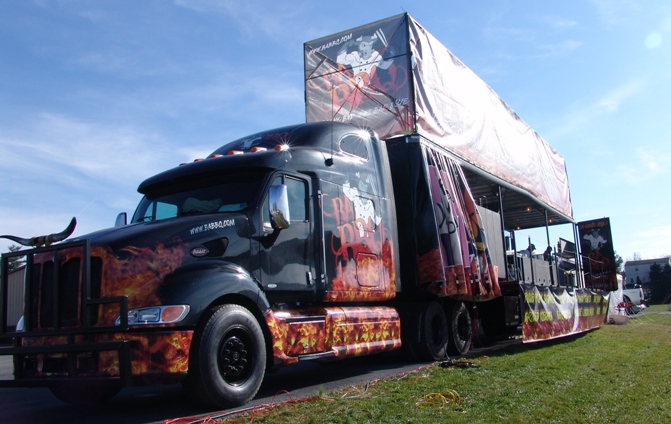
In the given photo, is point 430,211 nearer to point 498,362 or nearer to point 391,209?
point 391,209

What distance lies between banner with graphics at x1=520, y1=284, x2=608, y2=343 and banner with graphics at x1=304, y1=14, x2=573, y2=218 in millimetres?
2900

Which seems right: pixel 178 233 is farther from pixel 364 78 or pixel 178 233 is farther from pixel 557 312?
pixel 557 312

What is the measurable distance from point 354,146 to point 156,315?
465cm

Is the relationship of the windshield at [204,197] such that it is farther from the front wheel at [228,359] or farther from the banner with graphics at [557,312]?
the banner with graphics at [557,312]

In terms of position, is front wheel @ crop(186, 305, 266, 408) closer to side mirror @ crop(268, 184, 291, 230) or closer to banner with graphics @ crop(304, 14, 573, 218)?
side mirror @ crop(268, 184, 291, 230)

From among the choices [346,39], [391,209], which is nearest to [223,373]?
[391,209]

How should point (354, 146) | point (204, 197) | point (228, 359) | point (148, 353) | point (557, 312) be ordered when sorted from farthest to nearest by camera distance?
point (557, 312) → point (354, 146) → point (204, 197) → point (228, 359) → point (148, 353)

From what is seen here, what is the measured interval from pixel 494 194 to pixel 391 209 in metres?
5.50

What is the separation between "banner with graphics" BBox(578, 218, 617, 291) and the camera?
68.3 ft

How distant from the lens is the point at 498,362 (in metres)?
8.84

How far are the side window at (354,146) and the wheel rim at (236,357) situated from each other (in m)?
3.67

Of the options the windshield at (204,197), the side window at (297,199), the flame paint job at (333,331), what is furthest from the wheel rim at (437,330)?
the windshield at (204,197)

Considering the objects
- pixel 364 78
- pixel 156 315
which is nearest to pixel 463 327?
pixel 364 78

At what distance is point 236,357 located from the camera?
604cm
